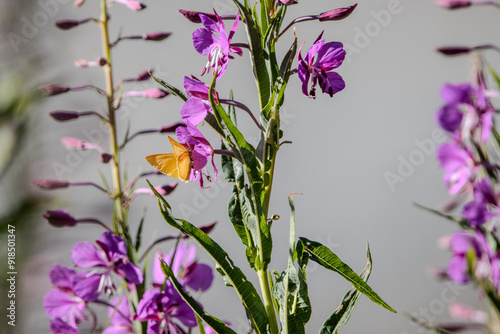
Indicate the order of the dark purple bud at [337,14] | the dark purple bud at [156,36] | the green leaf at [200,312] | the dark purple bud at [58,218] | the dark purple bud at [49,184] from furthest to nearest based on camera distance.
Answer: the dark purple bud at [156,36] < the dark purple bud at [49,184] < the dark purple bud at [58,218] < the dark purple bud at [337,14] < the green leaf at [200,312]

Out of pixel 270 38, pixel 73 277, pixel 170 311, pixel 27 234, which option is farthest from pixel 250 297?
pixel 27 234

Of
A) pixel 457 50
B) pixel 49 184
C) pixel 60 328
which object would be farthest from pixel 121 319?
pixel 457 50

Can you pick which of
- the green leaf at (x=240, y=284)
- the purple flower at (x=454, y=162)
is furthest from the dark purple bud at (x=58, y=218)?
the purple flower at (x=454, y=162)

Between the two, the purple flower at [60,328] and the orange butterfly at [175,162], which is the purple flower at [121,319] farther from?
the orange butterfly at [175,162]

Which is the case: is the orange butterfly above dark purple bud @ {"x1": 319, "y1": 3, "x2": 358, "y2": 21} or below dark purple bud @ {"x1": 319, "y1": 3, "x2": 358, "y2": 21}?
below

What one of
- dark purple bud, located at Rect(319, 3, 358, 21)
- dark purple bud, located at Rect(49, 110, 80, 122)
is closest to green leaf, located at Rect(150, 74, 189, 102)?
dark purple bud, located at Rect(319, 3, 358, 21)

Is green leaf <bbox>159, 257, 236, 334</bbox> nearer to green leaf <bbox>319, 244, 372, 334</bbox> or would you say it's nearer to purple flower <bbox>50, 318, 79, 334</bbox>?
green leaf <bbox>319, 244, 372, 334</bbox>

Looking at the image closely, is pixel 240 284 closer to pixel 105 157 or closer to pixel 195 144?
pixel 195 144
